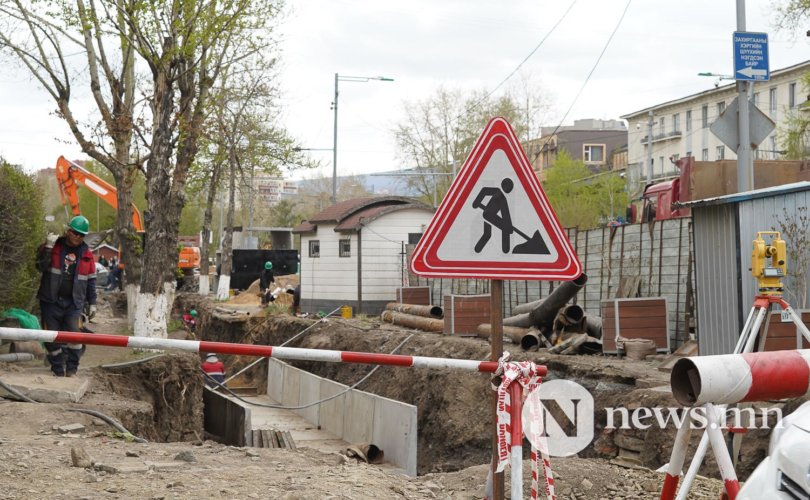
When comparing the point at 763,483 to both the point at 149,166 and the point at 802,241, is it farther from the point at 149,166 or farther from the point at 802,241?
the point at 149,166

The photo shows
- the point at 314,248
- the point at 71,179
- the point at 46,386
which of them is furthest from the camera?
the point at 314,248

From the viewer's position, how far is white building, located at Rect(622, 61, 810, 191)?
6862 centimetres

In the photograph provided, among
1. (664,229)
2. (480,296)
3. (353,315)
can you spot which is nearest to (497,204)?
(664,229)

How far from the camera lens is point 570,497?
720 centimetres

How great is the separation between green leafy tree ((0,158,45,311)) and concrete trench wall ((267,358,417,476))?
6.14 meters

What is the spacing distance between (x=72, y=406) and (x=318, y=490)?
17.8 ft

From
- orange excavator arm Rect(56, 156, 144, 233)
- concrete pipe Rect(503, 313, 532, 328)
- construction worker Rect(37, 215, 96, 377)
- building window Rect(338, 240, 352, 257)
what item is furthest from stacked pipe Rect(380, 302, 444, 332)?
construction worker Rect(37, 215, 96, 377)

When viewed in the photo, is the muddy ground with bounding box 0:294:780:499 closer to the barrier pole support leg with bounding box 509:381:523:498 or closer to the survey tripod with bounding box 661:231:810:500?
the survey tripod with bounding box 661:231:810:500

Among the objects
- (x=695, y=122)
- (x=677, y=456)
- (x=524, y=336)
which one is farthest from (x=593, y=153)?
(x=677, y=456)

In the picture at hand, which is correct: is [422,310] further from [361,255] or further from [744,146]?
[744,146]

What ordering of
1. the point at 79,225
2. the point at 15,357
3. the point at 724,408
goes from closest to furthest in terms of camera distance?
the point at 724,408, the point at 79,225, the point at 15,357

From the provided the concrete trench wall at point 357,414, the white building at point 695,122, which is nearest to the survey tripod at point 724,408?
the concrete trench wall at point 357,414

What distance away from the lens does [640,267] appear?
61.6ft

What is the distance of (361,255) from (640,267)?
1588cm
